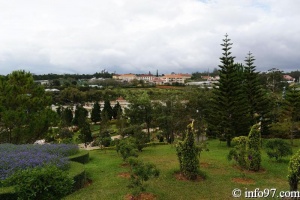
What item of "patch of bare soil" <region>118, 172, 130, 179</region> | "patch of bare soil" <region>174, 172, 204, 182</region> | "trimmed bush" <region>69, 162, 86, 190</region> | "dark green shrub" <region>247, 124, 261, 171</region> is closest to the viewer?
"trimmed bush" <region>69, 162, 86, 190</region>

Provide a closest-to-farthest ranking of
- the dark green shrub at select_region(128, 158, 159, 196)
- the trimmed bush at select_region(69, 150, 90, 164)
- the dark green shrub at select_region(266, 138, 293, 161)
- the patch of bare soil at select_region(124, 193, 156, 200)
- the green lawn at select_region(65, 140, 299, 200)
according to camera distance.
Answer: the dark green shrub at select_region(128, 158, 159, 196)
the patch of bare soil at select_region(124, 193, 156, 200)
the green lawn at select_region(65, 140, 299, 200)
the dark green shrub at select_region(266, 138, 293, 161)
the trimmed bush at select_region(69, 150, 90, 164)

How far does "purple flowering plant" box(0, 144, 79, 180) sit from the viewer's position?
9.85m

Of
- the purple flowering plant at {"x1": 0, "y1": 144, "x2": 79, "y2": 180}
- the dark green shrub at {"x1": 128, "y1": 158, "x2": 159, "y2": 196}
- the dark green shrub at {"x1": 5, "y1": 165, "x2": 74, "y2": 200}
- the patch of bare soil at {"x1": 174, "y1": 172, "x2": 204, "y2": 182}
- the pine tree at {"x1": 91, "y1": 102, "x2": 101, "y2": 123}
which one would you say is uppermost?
the dark green shrub at {"x1": 5, "y1": 165, "x2": 74, "y2": 200}

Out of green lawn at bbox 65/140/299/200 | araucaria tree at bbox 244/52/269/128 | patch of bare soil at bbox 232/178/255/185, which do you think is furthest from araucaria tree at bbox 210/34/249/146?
patch of bare soil at bbox 232/178/255/185

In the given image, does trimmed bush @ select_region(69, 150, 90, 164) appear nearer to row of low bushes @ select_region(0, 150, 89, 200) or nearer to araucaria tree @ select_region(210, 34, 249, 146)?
row of low bushes @ select_region(0, 150, 89, 200)

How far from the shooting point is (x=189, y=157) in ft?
35.1

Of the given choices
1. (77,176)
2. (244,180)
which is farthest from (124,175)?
(244,180)

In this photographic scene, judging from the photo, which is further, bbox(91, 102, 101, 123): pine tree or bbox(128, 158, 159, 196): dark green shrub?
bbox(91, 102, 101, 123): pine tree

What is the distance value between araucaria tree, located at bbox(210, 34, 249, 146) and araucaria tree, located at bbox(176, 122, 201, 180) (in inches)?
398

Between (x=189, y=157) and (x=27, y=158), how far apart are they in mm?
6238

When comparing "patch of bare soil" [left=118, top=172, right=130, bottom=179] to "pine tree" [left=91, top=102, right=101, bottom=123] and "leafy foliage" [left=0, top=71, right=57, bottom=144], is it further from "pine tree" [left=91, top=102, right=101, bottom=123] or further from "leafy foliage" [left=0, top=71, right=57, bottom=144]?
"pine tree" [left=91, top=102, right=101, bottom=123]

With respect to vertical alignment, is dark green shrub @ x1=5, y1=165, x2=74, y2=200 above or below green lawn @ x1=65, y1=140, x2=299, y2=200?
above

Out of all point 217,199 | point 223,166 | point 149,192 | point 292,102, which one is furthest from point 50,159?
point 292,102

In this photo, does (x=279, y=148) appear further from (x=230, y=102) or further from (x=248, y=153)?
(x=230, y=102)
